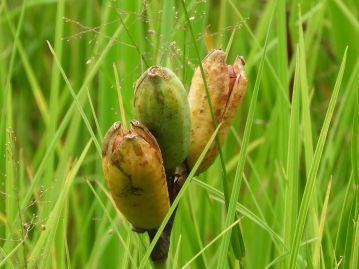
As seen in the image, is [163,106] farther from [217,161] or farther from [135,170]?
[217,161]

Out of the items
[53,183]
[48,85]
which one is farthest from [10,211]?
[48,85]

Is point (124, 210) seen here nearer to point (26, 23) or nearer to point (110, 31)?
point (110, 31)

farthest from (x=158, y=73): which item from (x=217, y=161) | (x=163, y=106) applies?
(x=217, y=161)

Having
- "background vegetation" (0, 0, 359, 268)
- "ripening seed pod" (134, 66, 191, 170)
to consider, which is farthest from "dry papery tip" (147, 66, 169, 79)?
"background vegetation" (0, 0, 359, 268)

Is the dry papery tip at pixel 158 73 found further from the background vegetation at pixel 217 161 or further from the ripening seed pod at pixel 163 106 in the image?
the background vegetation at pixel 217 161

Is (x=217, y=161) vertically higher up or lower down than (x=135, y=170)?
lower down

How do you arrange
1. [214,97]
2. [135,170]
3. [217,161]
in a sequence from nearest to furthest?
[135,170] < [214,97] < [217,161]

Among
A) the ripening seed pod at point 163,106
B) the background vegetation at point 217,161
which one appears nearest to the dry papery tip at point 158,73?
the ripening seed pod at point 163,106
